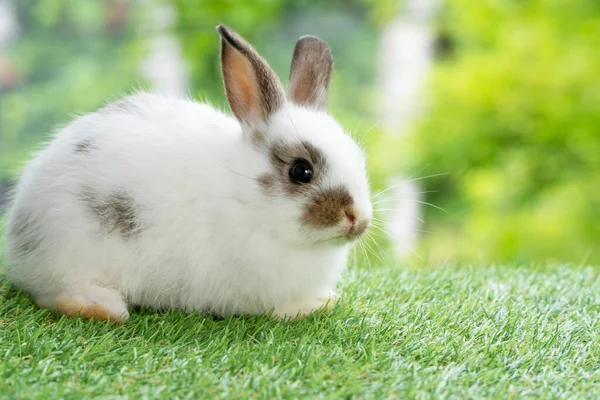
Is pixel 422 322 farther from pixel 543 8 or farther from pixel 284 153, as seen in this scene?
pixel 543 8

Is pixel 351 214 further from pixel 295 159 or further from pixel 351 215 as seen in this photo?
pixel 295 159

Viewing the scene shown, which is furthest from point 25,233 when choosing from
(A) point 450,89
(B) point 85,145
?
(A) point 450,89

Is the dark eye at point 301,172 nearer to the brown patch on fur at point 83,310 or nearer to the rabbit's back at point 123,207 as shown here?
the rabbit's back at point 123,207

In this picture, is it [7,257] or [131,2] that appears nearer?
[7,257]

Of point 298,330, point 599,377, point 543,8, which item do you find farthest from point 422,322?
point 543,8

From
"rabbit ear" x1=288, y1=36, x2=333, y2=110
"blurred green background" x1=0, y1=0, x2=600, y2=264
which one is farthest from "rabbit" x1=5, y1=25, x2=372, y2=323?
"blurred green background" x1=0, y1=0, x2=600, y2=264

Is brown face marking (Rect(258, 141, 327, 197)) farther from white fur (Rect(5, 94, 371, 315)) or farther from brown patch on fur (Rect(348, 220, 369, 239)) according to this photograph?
brown patch on fur (Rect(348, 220, 369, 239))

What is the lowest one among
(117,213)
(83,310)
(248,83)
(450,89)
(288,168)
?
(83,310)
